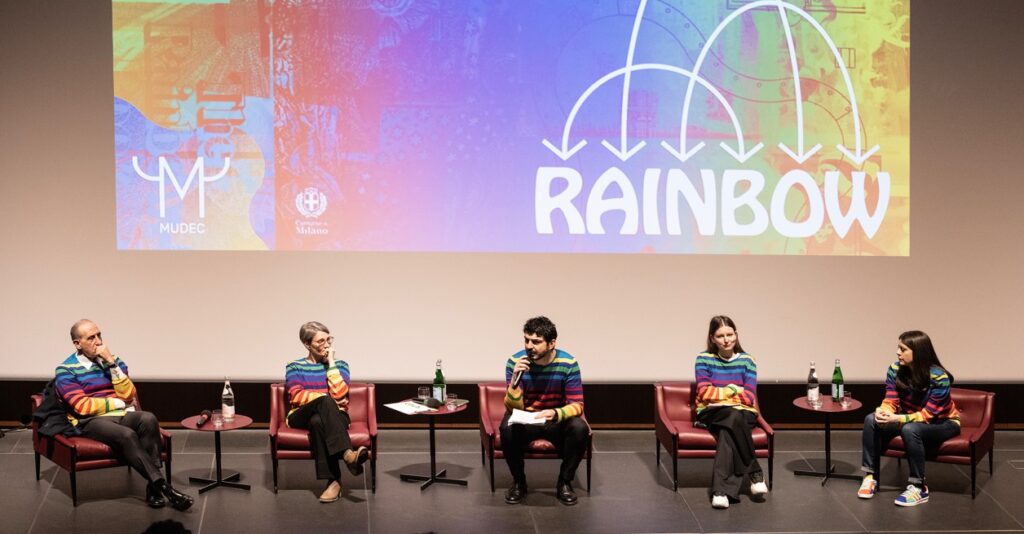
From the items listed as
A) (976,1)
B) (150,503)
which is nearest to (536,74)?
(976,1)

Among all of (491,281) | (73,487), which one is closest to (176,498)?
(73,487)

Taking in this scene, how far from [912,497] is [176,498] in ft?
12.9

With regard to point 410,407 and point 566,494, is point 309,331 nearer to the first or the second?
point 410,407

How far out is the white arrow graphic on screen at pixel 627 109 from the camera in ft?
23.1

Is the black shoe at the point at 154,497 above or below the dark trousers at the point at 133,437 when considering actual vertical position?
below

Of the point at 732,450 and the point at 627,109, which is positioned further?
the point at 627,109

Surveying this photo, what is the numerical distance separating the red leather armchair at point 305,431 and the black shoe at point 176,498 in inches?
19.6

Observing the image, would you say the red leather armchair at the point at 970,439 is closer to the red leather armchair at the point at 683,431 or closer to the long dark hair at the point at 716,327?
the red leather armchair at the point at 683,431

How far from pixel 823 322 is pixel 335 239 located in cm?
345

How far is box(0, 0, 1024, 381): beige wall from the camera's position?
7031 mm

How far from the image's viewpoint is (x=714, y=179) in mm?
7117

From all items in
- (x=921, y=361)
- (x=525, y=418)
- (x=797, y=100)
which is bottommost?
(x=525, y=418)

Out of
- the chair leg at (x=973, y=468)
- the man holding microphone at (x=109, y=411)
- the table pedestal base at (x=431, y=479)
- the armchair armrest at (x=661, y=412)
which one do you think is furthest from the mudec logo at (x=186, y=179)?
the chair leg at (x=973, y=468)

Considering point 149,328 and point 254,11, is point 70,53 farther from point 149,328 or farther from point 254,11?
point 149,328
